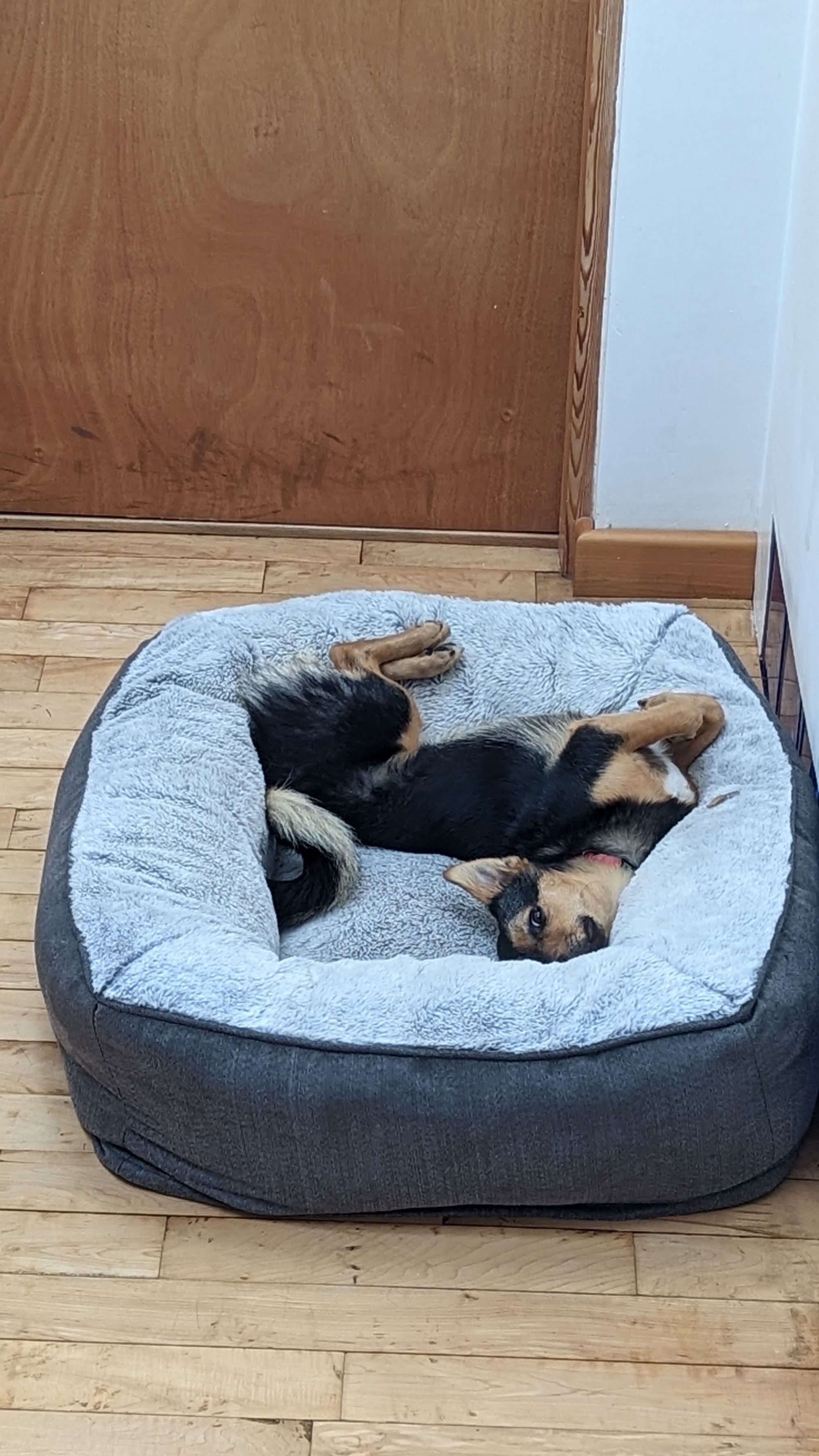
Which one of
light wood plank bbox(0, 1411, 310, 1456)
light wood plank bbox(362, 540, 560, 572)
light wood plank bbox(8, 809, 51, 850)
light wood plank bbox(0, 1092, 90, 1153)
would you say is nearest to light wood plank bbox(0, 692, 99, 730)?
light wood plank bbox(8, 809, 51, 850)

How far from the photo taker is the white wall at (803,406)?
2.33 m

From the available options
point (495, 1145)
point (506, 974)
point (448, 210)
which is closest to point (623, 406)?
point (448, 210)

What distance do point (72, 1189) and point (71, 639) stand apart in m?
1.29

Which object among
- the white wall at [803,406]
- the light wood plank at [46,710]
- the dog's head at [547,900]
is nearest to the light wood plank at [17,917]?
the light wood plank at [46,710]

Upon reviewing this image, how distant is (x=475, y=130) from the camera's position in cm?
281

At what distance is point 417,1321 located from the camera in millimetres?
1855

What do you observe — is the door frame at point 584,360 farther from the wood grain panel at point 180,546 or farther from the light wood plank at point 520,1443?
the light wood plank at point 520,1443

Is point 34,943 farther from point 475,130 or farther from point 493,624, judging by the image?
point 475,130

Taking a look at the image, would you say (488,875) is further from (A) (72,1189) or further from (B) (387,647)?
(A) (72,1189)

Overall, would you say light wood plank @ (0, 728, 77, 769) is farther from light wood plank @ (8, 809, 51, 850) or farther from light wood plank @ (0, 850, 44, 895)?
light wood plank @ (0, 850, 44, 895)

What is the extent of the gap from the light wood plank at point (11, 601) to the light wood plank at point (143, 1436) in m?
1.69

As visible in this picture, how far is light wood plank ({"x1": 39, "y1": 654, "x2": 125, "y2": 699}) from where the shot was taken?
9.46ft

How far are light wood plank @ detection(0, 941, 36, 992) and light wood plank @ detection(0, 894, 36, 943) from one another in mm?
12

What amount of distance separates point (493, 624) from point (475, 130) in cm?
92
